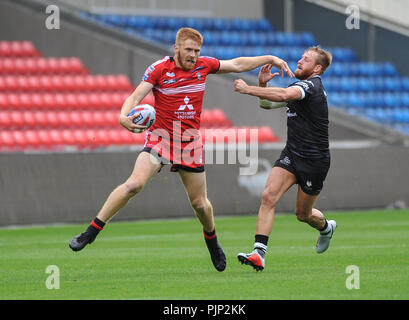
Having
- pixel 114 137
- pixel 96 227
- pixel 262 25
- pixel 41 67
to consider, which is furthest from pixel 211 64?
pixel 262 25

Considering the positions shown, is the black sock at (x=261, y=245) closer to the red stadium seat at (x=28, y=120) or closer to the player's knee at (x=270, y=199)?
the player's knee at (x=270, y=199)

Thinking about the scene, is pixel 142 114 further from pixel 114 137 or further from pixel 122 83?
pixel 122 83

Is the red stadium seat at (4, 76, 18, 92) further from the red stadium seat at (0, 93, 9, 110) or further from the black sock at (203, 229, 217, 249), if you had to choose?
the black sock at (203, 229, 217, 249)

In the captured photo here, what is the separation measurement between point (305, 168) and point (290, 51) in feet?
60.5

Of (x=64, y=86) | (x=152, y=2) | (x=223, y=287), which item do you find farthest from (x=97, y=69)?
(x=223, y=287)

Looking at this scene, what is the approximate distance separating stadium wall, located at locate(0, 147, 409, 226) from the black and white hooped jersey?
790 cm

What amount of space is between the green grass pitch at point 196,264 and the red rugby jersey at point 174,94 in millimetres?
1552

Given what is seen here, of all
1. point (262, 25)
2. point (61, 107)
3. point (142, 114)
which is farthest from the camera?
point (262, 25)

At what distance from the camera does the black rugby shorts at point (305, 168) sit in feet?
33.2

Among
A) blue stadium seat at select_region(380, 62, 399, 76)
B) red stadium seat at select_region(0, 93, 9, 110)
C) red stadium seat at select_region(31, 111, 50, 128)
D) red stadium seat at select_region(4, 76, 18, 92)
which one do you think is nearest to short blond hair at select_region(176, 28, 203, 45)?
red stadium seat at select_region(31, 111, 50, 128)

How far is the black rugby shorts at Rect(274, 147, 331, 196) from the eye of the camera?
10133mm

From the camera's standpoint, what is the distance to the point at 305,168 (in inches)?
399

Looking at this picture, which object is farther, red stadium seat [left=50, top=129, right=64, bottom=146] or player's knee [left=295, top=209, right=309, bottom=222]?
red stadium seat [left=50, top=129, right=64, bottom=146]
